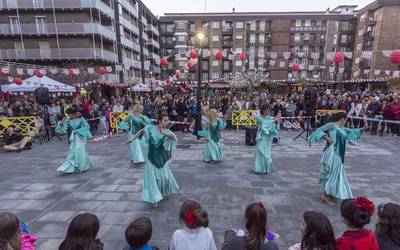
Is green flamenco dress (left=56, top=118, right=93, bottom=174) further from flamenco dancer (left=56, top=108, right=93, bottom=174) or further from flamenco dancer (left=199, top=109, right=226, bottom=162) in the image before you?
flamenco dancer (left=199, top=109, right=226, bottom=162)

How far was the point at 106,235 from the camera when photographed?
387 cm

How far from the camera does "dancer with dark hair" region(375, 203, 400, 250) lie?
6.99 feet

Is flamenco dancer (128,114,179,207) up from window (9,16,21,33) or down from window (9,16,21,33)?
down

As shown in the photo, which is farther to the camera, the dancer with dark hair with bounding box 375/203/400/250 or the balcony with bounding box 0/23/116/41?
the balcony with bounding box 0/23/116/41

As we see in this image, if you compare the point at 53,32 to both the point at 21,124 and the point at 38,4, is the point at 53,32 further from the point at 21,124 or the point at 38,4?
the point at 21,124

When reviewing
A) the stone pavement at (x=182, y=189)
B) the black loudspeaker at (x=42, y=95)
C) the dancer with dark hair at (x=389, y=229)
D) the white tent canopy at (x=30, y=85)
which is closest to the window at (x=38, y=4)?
the white tent canopy at (x=30, y=85)

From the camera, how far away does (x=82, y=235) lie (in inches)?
80.7

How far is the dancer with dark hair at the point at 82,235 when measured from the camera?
2012 millimetres

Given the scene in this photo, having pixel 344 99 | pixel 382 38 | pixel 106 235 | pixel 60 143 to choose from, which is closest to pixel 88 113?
pixel 60 143

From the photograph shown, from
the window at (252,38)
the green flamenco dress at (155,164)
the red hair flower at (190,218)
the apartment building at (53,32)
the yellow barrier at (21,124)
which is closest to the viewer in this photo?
the red hair flower at (190,218)

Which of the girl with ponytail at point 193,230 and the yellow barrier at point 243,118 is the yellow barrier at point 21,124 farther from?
the girl with ponytail at point 193,230

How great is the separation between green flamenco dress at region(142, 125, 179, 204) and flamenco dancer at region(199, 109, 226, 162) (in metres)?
2.73

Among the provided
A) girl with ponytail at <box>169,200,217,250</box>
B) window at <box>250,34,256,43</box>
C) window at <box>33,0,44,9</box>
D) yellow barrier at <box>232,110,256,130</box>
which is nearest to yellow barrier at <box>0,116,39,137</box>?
yellow barrier at <box>232,110,256,130</box>

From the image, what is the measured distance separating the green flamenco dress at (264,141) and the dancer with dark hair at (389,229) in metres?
4.05
